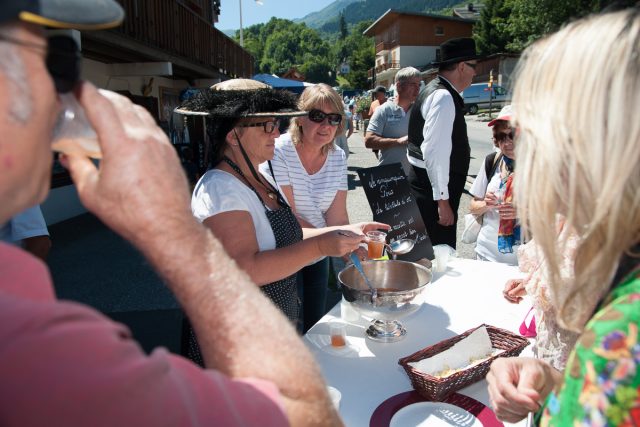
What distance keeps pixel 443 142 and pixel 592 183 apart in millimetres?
3213

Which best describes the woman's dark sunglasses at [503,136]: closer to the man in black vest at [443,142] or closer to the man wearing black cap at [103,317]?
the man in black vest at [443,142]

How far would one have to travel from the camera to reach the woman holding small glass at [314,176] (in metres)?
3.06

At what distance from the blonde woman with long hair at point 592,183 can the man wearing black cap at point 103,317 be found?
1.39ft

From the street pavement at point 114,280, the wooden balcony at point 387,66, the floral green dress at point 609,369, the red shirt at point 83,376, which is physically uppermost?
the wooden balcony at point 387,66

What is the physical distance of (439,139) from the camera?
12.8 ft

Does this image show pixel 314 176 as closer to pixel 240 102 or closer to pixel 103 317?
pixel 240 102

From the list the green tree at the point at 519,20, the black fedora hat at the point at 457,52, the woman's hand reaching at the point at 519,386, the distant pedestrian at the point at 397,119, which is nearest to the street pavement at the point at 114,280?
the distant pedestrian at the point at 397,119

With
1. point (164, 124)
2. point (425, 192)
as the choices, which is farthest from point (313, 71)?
point (425, 192)

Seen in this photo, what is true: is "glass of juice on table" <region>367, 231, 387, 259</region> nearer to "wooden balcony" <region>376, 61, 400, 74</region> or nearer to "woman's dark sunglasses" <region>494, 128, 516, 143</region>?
"woman's dark sunglasses" <region>494, 128, 516, 143</region>

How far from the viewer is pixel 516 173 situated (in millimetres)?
953

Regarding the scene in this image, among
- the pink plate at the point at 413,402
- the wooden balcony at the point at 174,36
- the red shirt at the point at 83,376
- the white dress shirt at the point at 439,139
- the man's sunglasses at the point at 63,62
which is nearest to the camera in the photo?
the red shirt at the point at 83,376

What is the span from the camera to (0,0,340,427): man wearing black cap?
1.50 feet

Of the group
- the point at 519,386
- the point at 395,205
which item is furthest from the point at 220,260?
the point at 395,205

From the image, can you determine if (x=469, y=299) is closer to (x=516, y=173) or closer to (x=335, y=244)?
(x=335, y=244)
